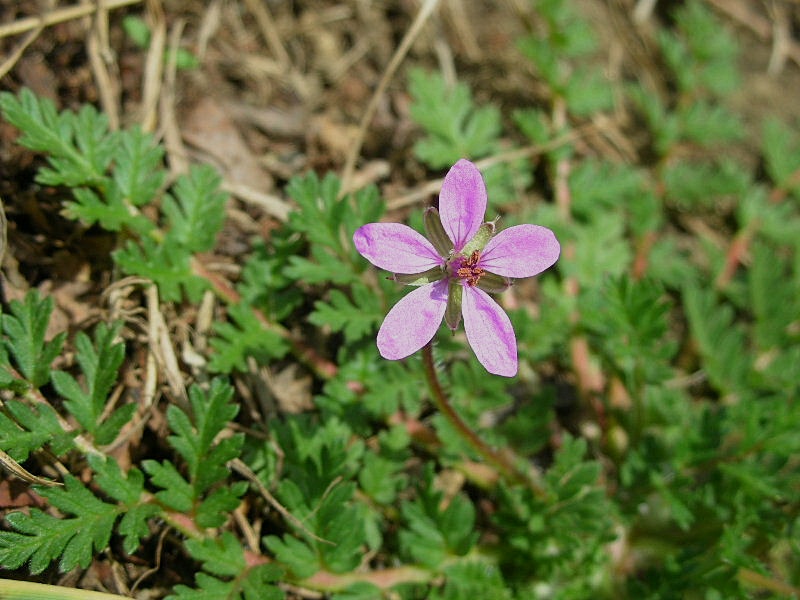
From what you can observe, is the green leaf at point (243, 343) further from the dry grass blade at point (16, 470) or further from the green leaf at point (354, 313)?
the dry grass blade at point (16, 470)

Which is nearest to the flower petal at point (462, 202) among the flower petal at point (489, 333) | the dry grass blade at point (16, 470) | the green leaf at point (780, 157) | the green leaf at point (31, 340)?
the flower petal at point (489, 333)

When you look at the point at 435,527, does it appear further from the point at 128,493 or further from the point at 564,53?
the point at 564,53

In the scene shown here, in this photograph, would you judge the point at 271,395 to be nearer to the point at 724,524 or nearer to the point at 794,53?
the point at 724,524

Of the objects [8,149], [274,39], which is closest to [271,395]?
[8,149]

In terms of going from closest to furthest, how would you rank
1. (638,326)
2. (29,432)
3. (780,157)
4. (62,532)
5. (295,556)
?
(62,532), (29,432), (295,556), (638,326), (780,157)

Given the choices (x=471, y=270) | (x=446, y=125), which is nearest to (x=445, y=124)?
(x=446, y=125)

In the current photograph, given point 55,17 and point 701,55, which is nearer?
point 55,17

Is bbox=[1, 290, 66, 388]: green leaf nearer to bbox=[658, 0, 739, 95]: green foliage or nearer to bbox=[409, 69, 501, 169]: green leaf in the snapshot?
bbox=[409, 69, 501, 169]: green leaf
